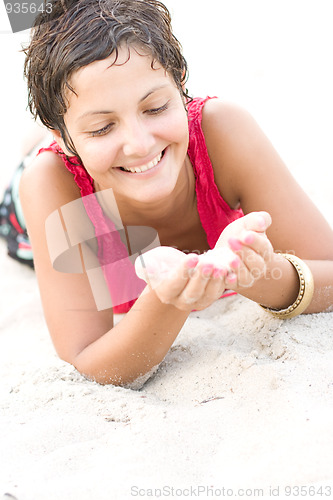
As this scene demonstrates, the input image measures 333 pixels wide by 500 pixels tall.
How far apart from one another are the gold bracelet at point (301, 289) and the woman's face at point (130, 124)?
0.49 m

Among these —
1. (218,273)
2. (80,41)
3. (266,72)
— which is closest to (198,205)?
(80,41)

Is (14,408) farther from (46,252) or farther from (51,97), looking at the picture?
(51,97)

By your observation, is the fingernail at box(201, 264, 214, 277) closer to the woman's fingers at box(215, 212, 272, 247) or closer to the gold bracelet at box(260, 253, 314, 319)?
the woman's fingers at box(215, 212, 272, 247)

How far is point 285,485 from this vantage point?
122 centimetres

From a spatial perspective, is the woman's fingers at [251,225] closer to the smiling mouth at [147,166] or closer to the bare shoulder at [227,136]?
the smiling mouth at [147,166]

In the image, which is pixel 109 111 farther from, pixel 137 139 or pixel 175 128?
pixel 175 128

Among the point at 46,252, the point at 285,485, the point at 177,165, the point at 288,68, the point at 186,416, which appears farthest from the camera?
the point at 288,68

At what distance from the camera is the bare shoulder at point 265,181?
6.64ft

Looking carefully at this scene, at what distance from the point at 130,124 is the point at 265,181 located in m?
0.60

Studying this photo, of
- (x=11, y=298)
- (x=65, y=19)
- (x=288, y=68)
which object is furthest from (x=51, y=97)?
(x=288, y=68)

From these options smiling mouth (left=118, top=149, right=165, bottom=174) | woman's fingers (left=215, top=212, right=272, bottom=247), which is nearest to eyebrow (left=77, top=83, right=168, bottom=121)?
smiling mouth (left=118, top=149, right=165, bottom=174)

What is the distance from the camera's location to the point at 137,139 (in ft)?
5.54

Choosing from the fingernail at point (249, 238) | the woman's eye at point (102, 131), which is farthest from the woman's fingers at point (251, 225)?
the woman's eye at point (102, 131)

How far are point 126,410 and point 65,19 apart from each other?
121 centimetres
